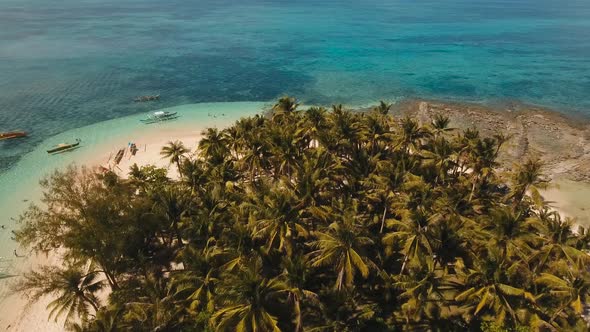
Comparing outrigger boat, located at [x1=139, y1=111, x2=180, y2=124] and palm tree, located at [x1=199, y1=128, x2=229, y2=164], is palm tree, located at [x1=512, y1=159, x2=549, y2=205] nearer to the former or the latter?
palm tree, located at [x1=199, y1=128, x2=229, y2=164]

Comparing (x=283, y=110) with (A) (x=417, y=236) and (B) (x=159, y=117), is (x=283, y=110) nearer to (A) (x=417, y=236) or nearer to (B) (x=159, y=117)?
(A) (x=417, y=236)

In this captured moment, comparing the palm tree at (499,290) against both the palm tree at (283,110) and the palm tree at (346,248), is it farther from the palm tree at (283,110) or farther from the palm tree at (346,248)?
the palm tree at (283,110)

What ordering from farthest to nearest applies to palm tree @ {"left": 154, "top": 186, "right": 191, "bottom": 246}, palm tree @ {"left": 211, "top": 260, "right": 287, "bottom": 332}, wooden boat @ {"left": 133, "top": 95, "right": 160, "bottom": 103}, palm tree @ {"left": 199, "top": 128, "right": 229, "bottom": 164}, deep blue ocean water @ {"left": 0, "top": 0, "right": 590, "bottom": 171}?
wooden boat @ {"left": 133, "top": 95, "right": 160, "bottom": 103}
deep blue ocean water @ {"left": 0, "top": 0, "right": 590, "bottom": 171}
palm tree @ {"left": 199, "top": 128, "right": 229, "bottom": 164}
palm tree @ {"left": 154, "top": 186, "right": 191, "bottom": 246}
palm tree @ {"left": 211, "top": 260, "right": 287, "bottom": 332}

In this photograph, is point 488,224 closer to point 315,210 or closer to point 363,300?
point 363,300

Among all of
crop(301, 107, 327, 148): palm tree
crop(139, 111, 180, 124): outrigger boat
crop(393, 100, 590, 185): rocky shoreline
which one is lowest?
crop(139, 111, 180, 124): outrigger boat

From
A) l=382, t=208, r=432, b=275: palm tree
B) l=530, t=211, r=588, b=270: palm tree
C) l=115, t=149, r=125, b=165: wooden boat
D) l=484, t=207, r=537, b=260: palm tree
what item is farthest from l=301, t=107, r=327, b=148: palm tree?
l=115, t=149, r=125, b=165: wooden boat

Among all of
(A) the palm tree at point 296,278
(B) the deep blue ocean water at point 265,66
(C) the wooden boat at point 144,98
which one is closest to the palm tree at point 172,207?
(A) the palm tree at point 296,278
